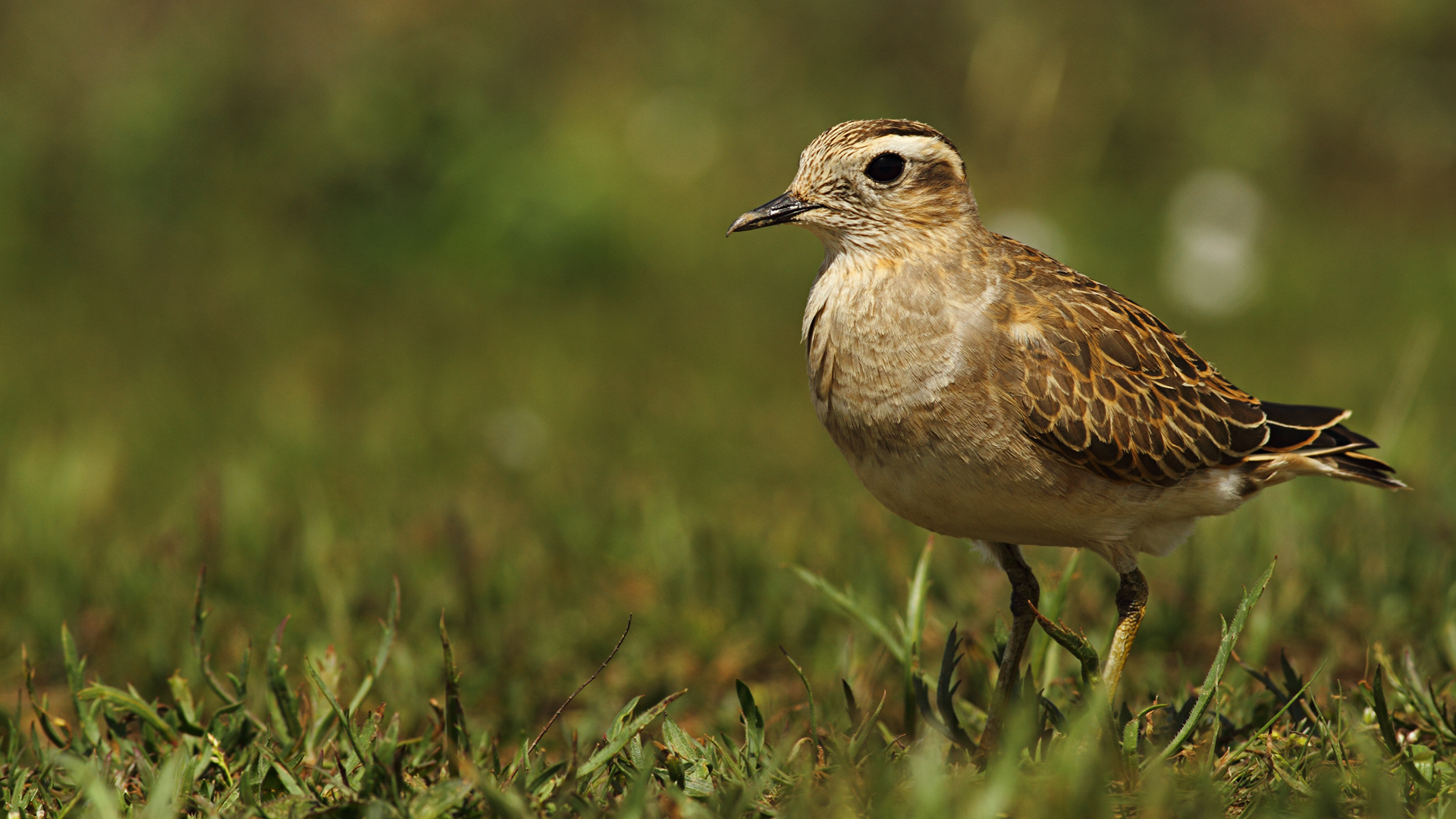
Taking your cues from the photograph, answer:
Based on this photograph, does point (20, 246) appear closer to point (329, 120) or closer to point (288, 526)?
point (329, 120)

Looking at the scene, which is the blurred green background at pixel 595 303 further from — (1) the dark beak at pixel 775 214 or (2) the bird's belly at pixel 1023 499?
(1) the dark beak at pixel 775 214

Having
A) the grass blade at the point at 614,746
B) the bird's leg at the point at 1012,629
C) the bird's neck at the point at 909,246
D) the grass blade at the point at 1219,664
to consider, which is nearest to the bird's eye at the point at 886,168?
the bird's neck at the point at 909,246

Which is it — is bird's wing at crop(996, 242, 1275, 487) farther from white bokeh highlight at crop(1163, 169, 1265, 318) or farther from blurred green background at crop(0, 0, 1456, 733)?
white bokeh highlight at crop(1163, 169, 1265, 318)

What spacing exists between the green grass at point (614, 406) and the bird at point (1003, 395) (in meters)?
0.46

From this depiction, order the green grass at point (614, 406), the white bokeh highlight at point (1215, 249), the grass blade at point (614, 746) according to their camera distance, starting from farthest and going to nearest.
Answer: the white bokeh highlight at point (1215, 249)
the green grass at point (614, 406)
the grass blade at point (614, 746)

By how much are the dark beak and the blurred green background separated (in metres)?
1.61

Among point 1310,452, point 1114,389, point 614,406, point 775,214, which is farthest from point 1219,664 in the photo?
point 614,406

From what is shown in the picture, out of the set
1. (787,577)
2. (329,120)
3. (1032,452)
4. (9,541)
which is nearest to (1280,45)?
(329,120)

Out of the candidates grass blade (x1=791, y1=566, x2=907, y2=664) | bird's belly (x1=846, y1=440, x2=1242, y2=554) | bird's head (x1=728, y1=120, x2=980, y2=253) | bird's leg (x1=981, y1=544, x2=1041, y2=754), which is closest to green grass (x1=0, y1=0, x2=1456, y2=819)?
grass blade (x1=791, y1=566, x2=907, y2=664)

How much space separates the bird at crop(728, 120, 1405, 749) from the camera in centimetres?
368

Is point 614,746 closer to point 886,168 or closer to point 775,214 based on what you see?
point 775,214

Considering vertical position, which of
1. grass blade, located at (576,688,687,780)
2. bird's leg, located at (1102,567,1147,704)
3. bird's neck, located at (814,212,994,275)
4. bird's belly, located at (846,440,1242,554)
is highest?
bird's neck, located at (814,212,994,275)

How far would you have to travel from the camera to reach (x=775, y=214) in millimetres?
4094

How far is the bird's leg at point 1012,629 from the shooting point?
152 inches
